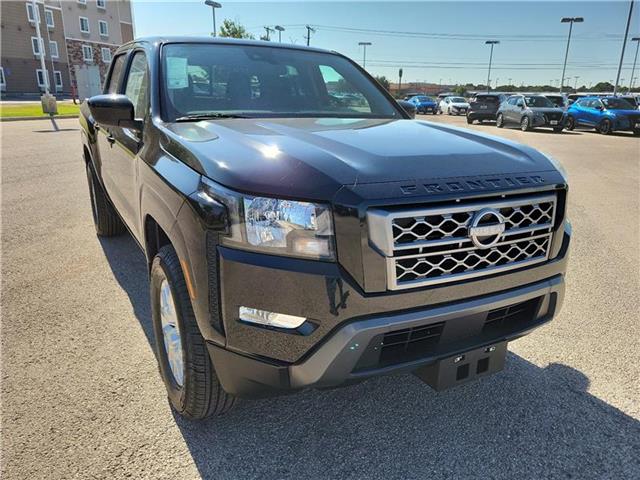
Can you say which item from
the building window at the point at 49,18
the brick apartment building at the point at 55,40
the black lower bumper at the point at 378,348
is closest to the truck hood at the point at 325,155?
the black lower bumper at the point at 378,348

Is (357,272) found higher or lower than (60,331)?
higher

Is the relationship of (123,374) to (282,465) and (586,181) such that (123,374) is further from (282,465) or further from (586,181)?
(586,181)

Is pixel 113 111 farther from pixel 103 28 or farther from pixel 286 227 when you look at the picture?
pixel 103 28

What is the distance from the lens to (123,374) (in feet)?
8.93

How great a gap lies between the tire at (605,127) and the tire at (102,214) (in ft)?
72.1

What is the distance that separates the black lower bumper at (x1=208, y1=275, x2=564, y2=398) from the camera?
172 cm

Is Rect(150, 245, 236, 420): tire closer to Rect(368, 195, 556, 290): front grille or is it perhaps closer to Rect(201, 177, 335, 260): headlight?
Rect(201, 177, 335, 260): headlight

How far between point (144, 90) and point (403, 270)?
211 cm

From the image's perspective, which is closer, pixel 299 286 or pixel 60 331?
pixel 299 286

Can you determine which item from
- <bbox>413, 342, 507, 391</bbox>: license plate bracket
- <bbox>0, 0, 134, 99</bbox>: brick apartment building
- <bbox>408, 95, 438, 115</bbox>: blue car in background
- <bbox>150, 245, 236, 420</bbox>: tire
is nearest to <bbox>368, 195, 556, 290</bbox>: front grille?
<bbox>413, 342, 507, 391</bbox>: license plate bracket

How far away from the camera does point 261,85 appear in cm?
310

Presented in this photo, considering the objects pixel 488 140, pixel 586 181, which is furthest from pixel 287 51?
pixel 586 181

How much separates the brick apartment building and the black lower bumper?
55031 mm

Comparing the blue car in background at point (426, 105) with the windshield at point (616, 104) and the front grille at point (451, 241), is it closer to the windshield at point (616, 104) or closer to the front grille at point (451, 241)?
the windshield at point (616, 104)
